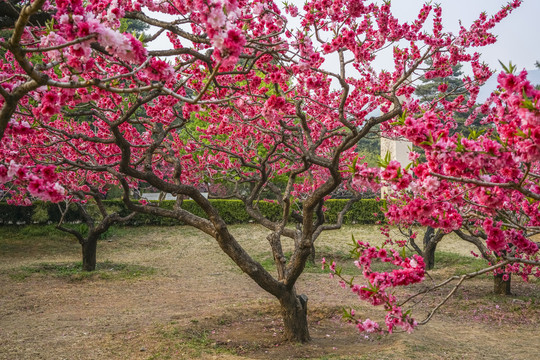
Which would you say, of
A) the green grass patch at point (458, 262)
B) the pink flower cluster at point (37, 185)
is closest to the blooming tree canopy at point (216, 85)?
the pink flower cluster at point (37, 185)

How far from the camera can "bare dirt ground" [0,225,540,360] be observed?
15.3ft

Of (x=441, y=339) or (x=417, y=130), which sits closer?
(x=417, y=130)

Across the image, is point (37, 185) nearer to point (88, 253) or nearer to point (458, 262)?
point (88, 253)

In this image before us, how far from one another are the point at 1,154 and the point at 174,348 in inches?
132

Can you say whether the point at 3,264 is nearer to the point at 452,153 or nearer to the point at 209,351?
the point at 209,351

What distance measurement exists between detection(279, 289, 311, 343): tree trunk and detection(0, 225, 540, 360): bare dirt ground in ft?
0.48

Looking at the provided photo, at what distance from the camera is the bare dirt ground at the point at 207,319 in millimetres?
Result: 4660

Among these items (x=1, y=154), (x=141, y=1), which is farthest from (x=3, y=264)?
(x=141, y=1)

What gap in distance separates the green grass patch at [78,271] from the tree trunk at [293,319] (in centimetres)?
468

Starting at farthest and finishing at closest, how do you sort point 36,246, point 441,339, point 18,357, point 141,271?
point 36,246, point 141,271, point 441,339, point 18,357

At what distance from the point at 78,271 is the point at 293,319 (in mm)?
5581

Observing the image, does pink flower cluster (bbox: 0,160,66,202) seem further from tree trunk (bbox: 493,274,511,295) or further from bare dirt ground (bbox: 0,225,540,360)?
tree trunk (bbox: 493,274,511,295)

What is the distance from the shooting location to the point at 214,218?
189 inches

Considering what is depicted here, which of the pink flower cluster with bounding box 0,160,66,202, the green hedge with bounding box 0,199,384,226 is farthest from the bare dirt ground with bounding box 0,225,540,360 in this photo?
the green hedge with bounding box 0,199,384,226
